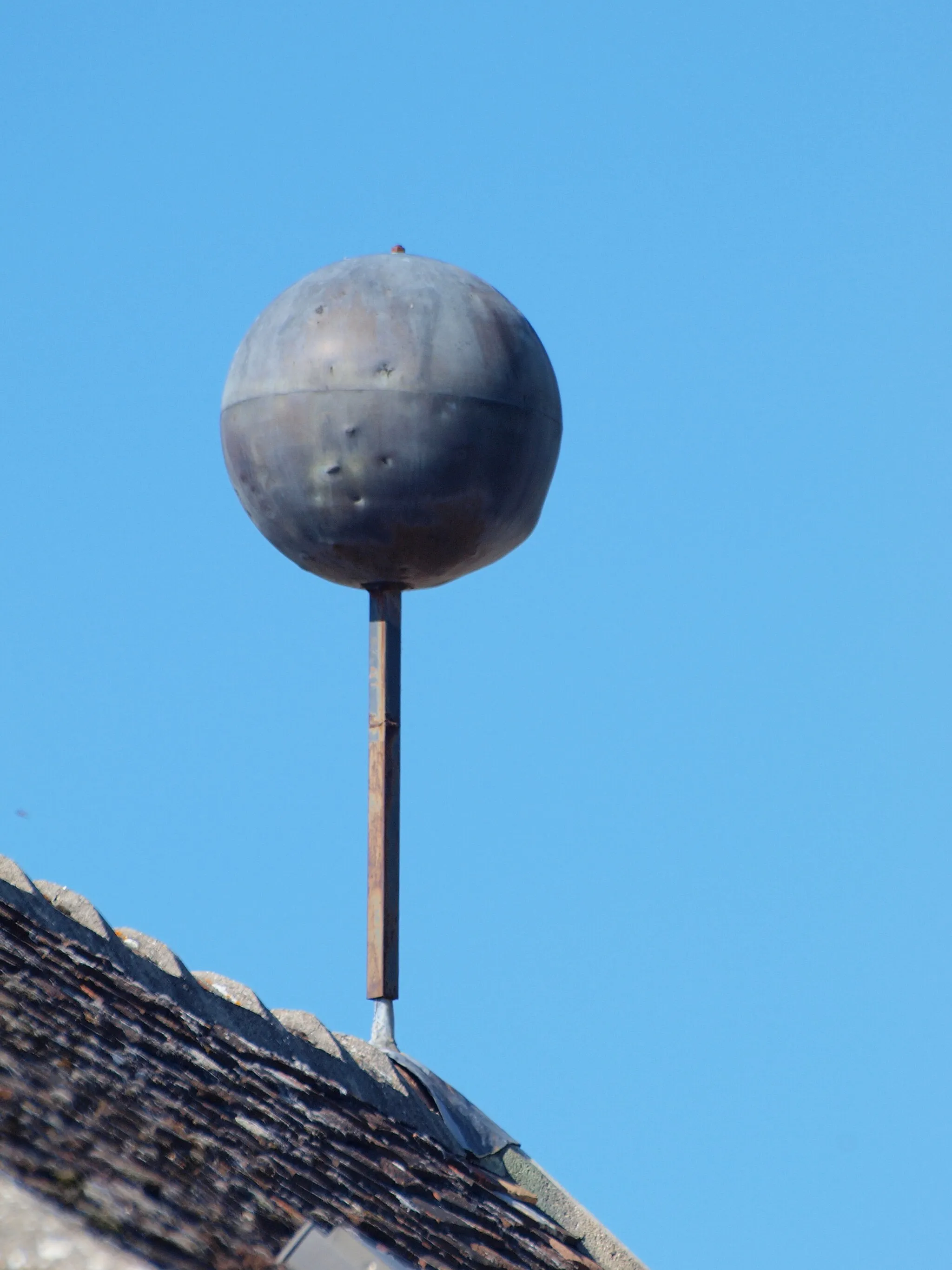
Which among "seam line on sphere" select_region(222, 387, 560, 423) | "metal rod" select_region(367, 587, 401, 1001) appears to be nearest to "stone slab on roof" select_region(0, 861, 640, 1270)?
"metal rod" select_region(367, 587, 401, 1001)

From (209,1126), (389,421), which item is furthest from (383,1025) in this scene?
(209,1126)

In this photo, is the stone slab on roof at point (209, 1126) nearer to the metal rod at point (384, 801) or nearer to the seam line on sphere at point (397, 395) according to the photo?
A: the metal rod at point (384, 801)

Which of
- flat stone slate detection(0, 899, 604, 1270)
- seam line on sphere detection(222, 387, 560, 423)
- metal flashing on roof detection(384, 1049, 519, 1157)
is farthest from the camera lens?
seam line on sphere detection(222, 387, 560, 423)

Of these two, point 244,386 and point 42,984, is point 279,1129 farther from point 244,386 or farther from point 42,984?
point 244,386

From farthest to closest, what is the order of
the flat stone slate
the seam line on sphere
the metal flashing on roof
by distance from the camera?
the seam line on sphere, the metal flashing on roof, the flat stone slate

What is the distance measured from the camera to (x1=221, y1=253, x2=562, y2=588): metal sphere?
45.1 feet

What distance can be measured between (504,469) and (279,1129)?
5.47 metres

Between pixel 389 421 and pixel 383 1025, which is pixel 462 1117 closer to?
pixel 383 1025

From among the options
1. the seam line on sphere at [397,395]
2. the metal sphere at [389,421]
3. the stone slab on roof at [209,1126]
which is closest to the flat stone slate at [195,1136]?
the stone slab on roof at [209,1126]

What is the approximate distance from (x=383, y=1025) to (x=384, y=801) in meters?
1.42

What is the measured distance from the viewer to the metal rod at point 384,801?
45.3 feet

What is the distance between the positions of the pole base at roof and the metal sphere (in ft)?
8.64

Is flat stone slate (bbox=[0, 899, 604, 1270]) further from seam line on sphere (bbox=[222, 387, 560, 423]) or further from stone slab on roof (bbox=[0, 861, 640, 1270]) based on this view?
seam line on sphere (bbox=[222, 387, 560, 423])

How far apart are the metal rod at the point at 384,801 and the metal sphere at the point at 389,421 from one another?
31 cm
